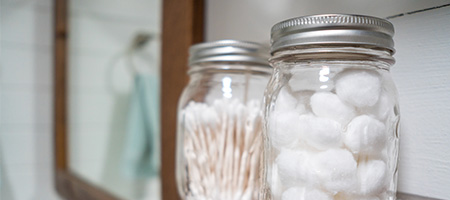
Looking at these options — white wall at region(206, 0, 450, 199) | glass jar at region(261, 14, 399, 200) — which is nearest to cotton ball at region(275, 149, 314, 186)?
glass jar at region(261, 14, 399, 200)

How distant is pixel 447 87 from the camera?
0.22 m

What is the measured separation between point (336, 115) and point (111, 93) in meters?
0.96

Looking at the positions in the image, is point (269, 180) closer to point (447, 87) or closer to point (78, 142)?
point (447, 87)

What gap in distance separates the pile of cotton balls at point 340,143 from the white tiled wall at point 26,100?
42.6 inches

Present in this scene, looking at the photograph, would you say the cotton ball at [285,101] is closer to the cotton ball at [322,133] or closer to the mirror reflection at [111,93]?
the cotton ball at [322,133]

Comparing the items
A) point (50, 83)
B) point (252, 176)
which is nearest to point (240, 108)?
point (252, 176)

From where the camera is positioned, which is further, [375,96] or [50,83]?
[50,83]

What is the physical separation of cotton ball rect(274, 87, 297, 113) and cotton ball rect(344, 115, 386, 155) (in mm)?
38

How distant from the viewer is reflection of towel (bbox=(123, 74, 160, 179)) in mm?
944

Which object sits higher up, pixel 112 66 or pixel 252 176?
pixel 112 66

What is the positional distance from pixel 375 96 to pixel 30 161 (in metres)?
1.14

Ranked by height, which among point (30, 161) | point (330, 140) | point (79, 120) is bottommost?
point (30, 161)

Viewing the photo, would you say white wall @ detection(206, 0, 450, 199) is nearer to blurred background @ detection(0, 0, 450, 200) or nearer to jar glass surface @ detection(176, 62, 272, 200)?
jar glass surface @ detection(176, 62, 272, 200)

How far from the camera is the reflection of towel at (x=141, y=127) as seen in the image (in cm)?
94
